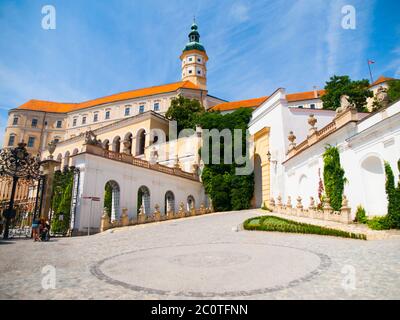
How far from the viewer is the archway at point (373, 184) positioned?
53.7 ft

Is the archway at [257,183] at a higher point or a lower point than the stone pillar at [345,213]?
higher

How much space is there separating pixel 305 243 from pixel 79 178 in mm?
16189

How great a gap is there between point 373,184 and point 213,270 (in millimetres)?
14247

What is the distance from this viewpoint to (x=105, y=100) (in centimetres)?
7562

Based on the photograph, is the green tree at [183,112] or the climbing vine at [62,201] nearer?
the climbing vine at [62,201]

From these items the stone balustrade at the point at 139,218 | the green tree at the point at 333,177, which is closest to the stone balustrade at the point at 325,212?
the green tree at the point at 333,177

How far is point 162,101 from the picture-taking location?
218 ft

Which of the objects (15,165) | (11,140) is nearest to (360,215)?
(15,165)

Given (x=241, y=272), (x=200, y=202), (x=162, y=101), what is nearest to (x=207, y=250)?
(x=241, y=272)

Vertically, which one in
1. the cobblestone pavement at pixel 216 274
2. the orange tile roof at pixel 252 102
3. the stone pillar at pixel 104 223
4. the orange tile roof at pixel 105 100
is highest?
Result: the orange tile roof at pixel 105 100

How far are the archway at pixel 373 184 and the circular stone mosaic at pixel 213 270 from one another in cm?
961

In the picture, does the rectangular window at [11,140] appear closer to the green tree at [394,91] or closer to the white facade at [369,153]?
the white facade at [369,153]

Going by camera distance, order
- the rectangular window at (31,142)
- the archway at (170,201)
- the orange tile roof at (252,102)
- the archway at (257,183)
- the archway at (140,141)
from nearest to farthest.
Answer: the archway at (170,201) < the archway at (257,183) < the archway at (140,141) < the orange tile roof at (252,102) < the rectangular window at (31,142)

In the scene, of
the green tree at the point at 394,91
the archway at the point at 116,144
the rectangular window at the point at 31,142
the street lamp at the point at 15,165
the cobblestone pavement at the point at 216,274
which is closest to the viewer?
the cobblestone pavement at the point at 216,274
